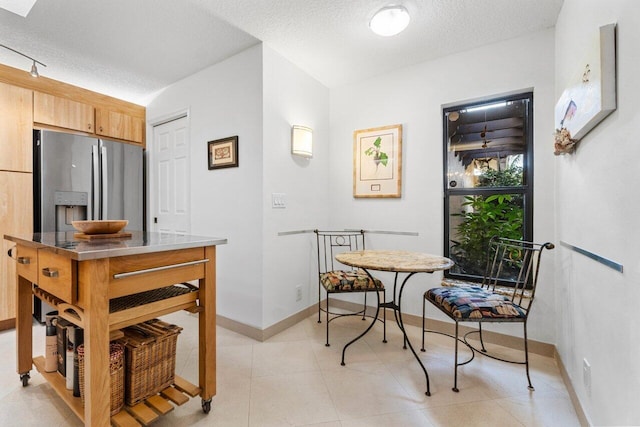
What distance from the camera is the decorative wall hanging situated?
3.65 ft

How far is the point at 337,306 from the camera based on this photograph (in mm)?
3094

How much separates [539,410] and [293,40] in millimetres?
2982

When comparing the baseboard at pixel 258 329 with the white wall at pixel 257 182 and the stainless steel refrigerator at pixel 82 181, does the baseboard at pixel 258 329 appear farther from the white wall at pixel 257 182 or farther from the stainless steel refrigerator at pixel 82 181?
the stainless steel refrigerator at pixel 82 181

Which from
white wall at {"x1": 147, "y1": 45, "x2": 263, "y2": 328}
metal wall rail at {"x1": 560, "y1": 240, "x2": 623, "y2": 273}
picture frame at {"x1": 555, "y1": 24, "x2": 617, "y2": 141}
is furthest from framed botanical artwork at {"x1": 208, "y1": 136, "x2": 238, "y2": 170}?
metal wall rail at {"x1": 560, "y1": 240, "x2": 623, "y2": 273}

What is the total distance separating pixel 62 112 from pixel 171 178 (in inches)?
46.3

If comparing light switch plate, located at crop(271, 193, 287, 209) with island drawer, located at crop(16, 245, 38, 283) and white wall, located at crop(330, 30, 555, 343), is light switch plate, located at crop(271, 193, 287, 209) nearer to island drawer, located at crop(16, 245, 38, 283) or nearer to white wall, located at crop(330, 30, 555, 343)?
white wall, located at crop(330, 30, 555, 343)

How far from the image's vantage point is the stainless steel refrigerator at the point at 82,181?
266 centimetres

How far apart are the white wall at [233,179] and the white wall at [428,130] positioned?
3.36ft

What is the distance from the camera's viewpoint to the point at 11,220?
2510 millimetres

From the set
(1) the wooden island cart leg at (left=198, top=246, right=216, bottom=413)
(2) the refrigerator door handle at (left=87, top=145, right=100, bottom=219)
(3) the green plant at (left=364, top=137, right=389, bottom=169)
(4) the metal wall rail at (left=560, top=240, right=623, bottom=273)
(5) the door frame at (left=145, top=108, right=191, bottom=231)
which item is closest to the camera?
(4) the metal wall rail at (left=560, top=240, right=623, bottom=273)

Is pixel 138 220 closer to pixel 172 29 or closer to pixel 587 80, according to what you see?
pixel 172 29

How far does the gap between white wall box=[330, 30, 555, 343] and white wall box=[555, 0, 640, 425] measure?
361 mm

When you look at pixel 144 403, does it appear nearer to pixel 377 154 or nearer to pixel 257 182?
pixel 257 182

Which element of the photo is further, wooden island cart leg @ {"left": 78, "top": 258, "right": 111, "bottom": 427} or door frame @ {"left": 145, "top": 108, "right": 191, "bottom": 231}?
door frame @ {"left": 145, "top": 108, "right": 191, "bottom": 231}
